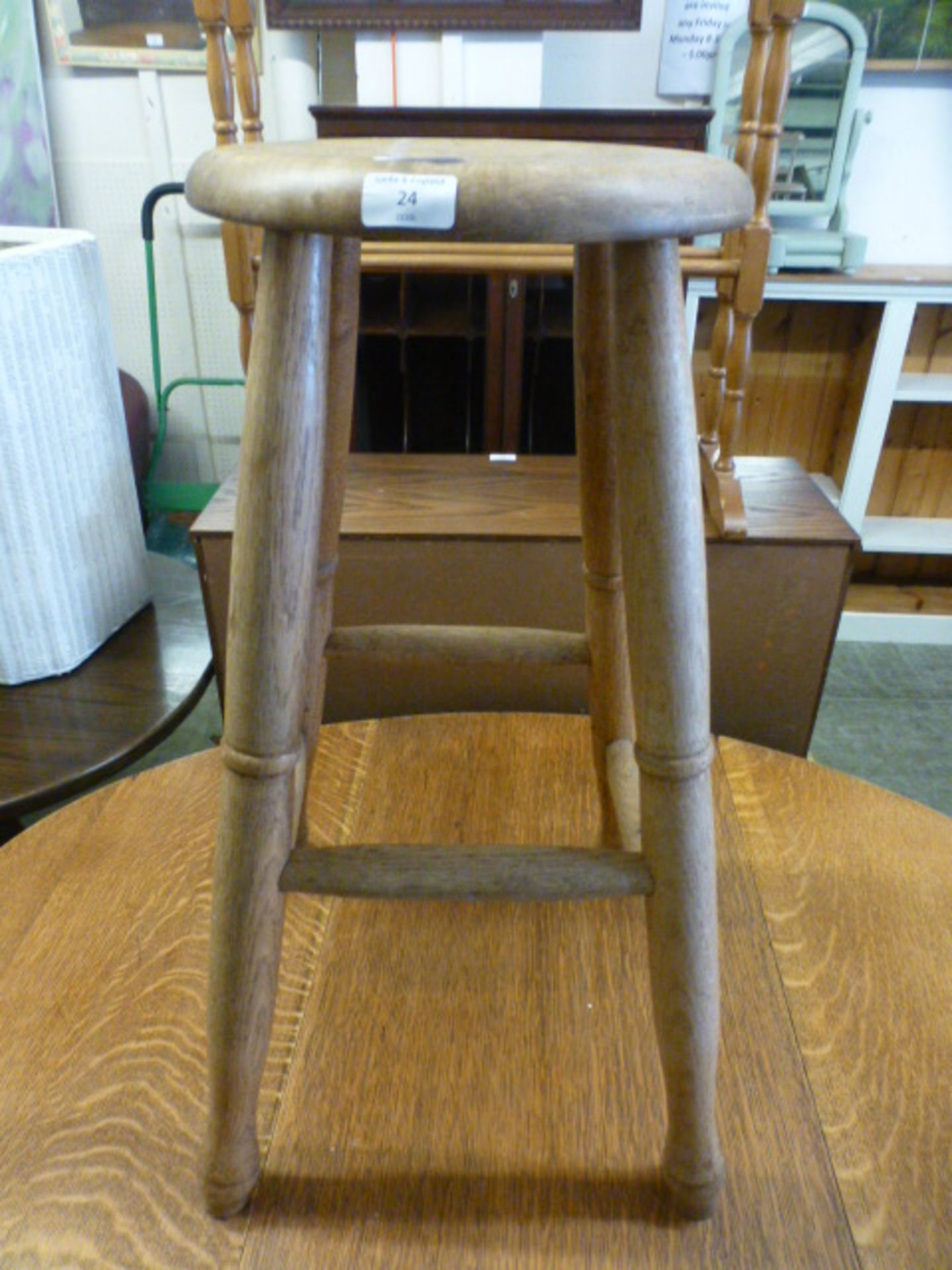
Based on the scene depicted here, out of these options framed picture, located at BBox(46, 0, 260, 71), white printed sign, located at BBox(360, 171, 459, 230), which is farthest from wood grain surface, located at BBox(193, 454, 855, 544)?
framed picture, located at BBox(46, 0, 260, 71)

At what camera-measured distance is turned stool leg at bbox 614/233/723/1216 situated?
17.9 inches

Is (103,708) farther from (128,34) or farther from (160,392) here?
(128,34)

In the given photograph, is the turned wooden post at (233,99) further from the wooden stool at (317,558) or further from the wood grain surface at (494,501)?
the wooden stool at (317,558)

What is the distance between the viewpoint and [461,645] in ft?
2.49

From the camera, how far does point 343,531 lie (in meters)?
1.05

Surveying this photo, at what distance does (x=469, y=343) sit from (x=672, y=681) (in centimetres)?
134

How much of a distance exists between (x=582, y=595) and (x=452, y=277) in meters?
0.92

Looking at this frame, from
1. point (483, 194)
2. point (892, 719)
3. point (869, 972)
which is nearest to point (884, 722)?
point (892, 719)

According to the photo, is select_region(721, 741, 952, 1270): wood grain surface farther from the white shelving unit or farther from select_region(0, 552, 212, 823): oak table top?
the white shelving unit

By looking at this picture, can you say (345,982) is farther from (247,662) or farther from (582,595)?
(582,595)

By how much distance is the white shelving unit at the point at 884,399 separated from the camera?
66.7 inches

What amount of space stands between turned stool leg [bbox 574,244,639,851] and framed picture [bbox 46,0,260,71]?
1.58 m

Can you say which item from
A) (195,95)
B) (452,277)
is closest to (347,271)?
(452,277)

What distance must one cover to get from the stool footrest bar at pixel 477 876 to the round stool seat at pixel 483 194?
Answer: 321 millimetres
